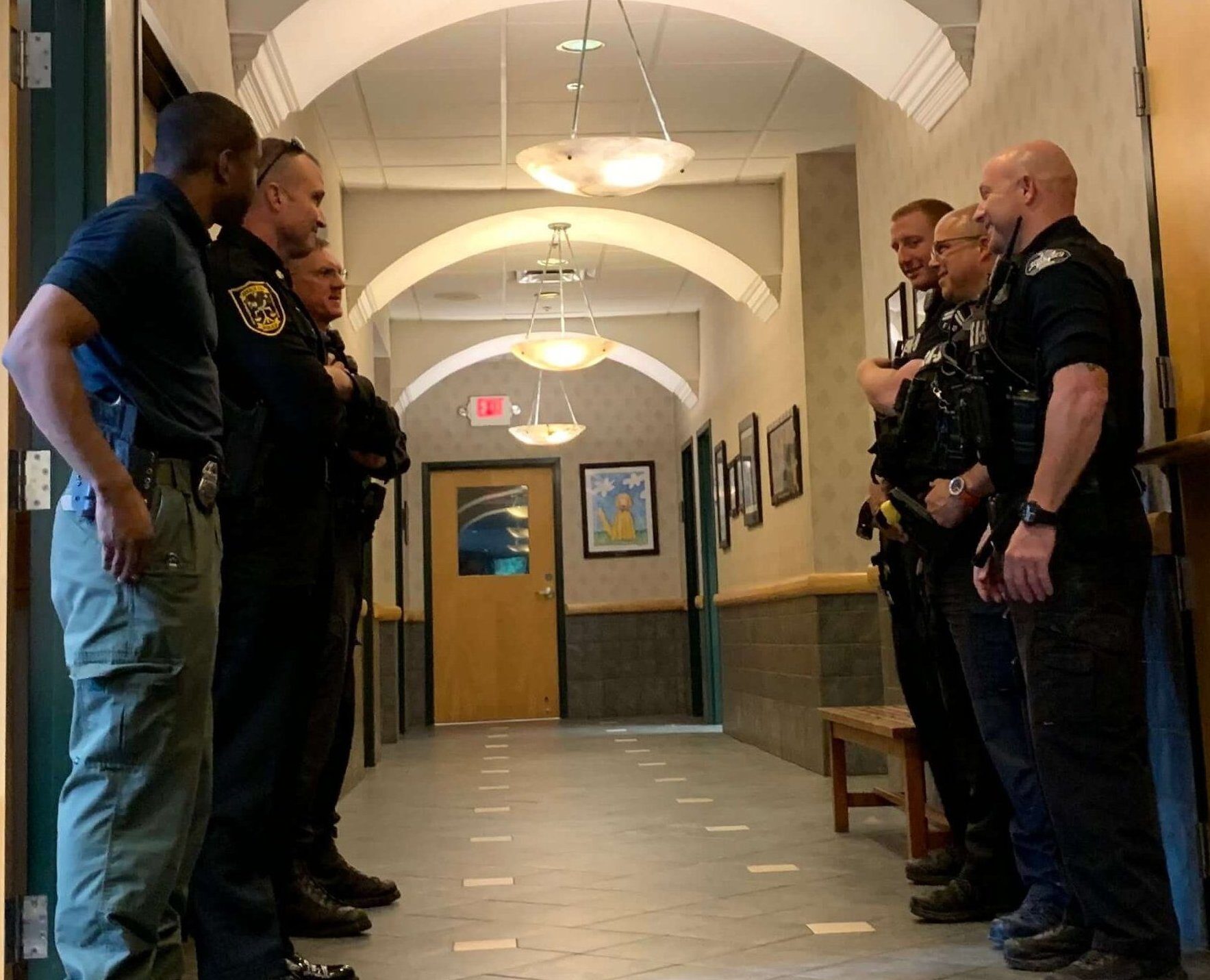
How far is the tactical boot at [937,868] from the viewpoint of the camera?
3.74 metres

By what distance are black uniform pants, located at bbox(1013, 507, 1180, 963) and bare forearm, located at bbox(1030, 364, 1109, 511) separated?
11cm

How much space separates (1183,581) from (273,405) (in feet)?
6.52

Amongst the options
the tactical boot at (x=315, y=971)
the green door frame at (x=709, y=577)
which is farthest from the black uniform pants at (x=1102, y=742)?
the green door frame at (x=709, y=577)

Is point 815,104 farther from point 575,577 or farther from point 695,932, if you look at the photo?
point 575,577

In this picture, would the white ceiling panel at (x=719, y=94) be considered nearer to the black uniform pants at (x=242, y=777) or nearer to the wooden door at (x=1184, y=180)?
the wooden door at (x=1184, y=180)

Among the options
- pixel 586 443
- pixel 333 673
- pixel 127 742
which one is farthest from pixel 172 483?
pixel 586 443

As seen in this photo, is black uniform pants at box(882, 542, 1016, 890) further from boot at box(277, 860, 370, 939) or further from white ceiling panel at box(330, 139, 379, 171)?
white ceiling panel at box(330, 139, 379, 171)

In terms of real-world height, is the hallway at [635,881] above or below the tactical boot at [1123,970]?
below

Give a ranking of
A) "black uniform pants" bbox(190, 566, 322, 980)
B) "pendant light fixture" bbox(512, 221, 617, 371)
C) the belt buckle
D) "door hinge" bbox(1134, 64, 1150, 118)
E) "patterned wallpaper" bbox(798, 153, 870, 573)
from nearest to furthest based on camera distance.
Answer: the belt buckle, "black uniform pants" bbox(190, 566, 322, 980), "door hinge" bbox(1134, 64, 1150, 118), "patterned wallpaper" bbox(798, 153, 870, 573), "pendant light fixture" bbox(512, 221, 617, 371)

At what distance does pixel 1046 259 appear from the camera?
2.53m

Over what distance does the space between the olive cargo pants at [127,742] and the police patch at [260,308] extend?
0.48 meters

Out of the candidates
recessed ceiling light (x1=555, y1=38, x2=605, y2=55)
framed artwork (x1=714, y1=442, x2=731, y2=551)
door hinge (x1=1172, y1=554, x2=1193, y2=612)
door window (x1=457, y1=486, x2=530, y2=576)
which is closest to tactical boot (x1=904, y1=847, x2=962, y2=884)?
door hinge (x1=1172, y1=554, x2=1193, y2=612)

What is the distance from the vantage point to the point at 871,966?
2.81m

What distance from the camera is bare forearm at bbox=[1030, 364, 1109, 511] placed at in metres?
2.40
